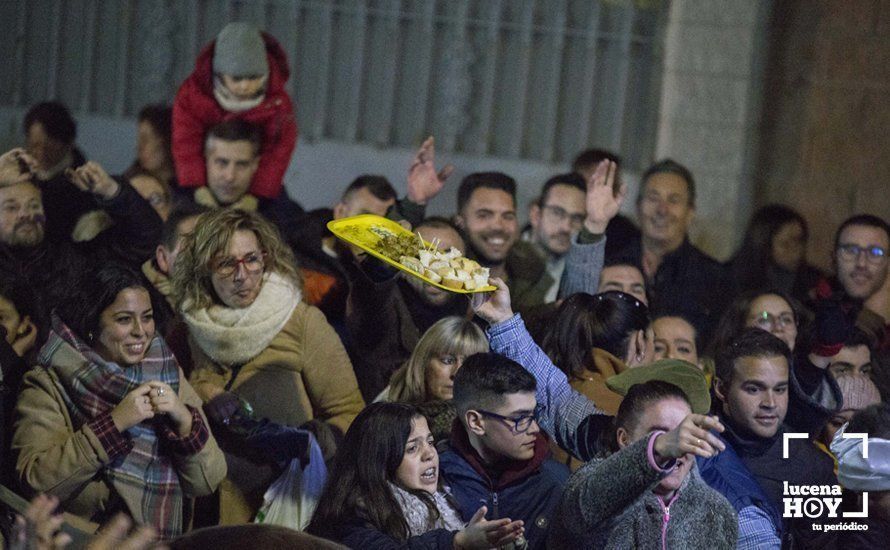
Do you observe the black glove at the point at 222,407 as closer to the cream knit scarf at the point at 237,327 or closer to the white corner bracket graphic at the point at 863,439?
the cream knit scarf at the point at 237,327

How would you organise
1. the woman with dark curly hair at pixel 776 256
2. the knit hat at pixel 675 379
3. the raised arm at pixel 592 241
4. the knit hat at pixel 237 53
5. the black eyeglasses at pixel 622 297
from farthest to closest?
the woman with dark curly hair at pixel 776 256 → the knit hat at pixel 237 53 → the raised arm at pixel 592 241 → the black eyeglasses at pixel 622 297 → the knit hat at pixel 675 379

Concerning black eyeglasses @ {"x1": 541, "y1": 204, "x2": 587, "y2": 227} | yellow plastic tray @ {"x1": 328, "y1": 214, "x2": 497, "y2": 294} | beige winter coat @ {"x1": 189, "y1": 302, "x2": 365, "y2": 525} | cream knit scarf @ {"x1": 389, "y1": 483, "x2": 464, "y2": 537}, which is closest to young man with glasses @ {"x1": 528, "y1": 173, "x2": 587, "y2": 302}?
black eyeglasses @ {"x1": 541, "y1": 204, "x2": 587, "y2": 227}

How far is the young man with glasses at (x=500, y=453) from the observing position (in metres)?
4.96

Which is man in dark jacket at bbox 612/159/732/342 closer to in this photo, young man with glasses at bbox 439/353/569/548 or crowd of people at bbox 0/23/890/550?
crowd of people at bbox 0/23/890/550

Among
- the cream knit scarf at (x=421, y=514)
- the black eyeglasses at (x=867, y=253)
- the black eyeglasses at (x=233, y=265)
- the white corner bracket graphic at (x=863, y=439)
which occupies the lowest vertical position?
the cream knit scarf at (x=421, y=514)

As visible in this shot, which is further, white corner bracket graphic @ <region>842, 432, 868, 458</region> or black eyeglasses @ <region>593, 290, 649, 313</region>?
black eyeglasses @ <region>593, 290, 649, 313</region>

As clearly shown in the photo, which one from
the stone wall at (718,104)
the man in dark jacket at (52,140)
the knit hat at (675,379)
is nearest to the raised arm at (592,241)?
the knit hat at (675,379)

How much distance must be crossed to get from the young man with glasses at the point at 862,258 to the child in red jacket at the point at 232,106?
266 centimetres

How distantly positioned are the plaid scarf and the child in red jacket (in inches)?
101

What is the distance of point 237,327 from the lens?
5.74 meters

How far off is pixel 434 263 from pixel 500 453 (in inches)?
31.6

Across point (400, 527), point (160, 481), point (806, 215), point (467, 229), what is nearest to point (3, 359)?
point (160, 481)

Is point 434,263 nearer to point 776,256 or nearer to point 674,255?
point 674,255

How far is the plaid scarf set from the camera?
5.07 meters
